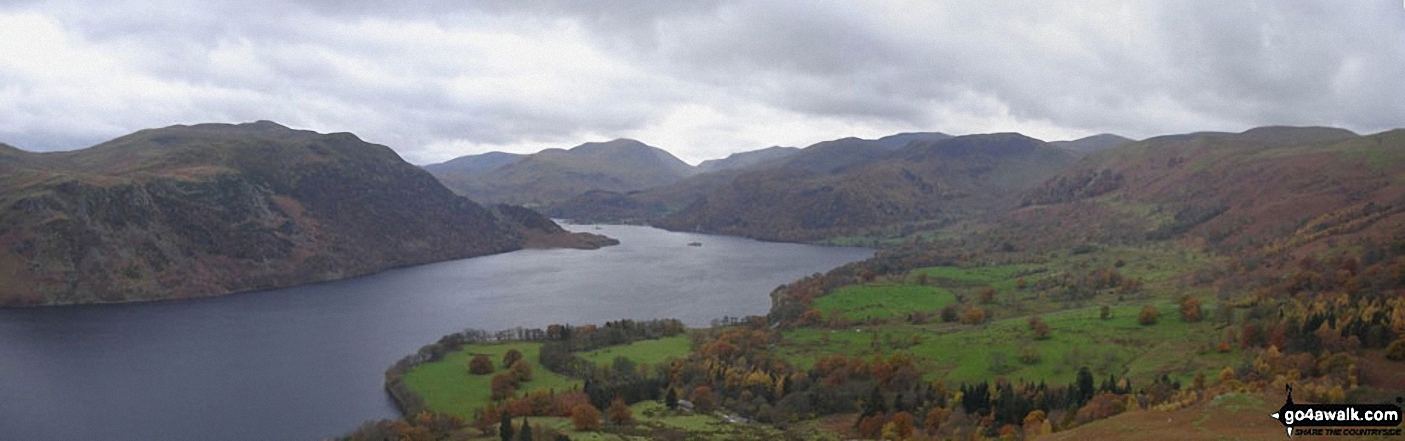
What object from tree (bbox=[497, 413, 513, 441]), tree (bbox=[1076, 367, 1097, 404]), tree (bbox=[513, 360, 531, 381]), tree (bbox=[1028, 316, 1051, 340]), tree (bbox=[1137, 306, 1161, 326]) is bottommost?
tree (bbox=[497, 413, 513, 441])

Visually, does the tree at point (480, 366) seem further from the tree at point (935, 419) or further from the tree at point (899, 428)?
the tree at point (935, 419)

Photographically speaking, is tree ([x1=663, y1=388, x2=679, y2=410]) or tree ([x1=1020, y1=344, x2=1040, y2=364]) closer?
tree ([x1=663, y1=388, x2=679, y2=410])

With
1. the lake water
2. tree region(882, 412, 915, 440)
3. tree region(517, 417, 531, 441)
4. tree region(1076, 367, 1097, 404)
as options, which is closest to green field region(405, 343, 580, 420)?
the lake water

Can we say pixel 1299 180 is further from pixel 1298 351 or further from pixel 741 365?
pixel 741 365

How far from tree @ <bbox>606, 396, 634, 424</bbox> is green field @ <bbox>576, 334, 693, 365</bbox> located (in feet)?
70.6

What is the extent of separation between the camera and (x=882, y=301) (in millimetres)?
139000

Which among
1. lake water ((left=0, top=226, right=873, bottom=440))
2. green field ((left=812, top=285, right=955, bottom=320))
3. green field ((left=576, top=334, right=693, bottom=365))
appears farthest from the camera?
green field ((left=812, top=285, right=955, bottom=320))

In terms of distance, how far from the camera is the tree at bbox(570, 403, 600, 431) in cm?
7575

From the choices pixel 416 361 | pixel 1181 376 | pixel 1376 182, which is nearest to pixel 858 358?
pixel 1181 376

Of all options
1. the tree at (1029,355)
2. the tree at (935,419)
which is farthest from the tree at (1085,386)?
the tree at (935,419)

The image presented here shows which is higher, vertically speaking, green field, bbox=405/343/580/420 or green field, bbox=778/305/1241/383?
green field, bbox=778/305/1241/383

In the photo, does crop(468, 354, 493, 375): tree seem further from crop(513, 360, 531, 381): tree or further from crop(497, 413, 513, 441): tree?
crop(497, 413, 513, 441): tree

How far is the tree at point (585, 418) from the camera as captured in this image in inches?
2982

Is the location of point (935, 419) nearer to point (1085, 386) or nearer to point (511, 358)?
point (1085, 386)
